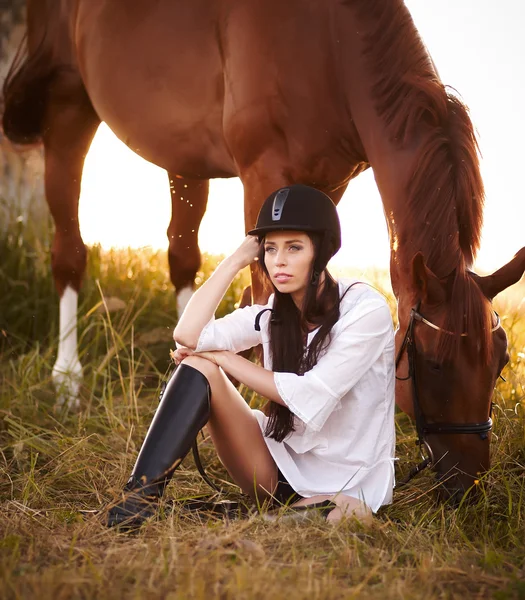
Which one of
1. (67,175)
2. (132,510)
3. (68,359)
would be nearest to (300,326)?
(132,510)

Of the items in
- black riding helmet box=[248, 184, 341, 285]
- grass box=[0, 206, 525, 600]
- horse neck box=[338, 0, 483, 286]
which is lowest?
grass box=[0, 206, 525, 600]

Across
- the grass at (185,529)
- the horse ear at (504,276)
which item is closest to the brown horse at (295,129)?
the horse ear at (504,276)

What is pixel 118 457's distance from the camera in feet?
11.3

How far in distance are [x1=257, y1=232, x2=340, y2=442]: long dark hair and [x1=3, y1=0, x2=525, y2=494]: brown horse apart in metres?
0.29

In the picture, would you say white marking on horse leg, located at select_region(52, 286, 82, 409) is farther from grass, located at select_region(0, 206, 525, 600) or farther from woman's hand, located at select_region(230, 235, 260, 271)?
woman's hand, located at select_region(230, 235, 260, 271)

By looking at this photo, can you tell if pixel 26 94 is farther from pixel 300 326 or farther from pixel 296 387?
pixel 296 387

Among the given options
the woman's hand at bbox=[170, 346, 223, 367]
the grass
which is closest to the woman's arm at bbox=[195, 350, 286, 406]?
the woman's hand at bbox=[170, 346, 223, 367]

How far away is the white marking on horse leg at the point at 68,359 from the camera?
4.16 m

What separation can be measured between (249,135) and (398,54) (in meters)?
0.73

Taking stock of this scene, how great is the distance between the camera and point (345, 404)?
8.52 feet

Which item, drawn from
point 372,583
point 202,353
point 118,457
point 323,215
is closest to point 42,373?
point 118,457

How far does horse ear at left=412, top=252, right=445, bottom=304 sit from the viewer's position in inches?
96.6

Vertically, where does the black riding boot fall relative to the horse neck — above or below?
below

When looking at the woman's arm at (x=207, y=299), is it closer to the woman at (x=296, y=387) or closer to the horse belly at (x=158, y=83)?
the woman at (x=296, y=387)
